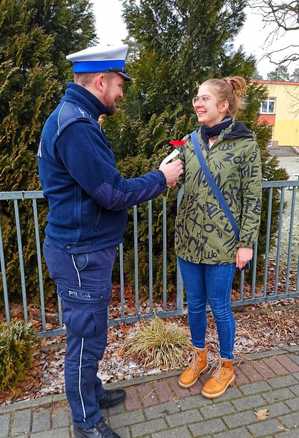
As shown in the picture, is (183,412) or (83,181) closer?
(83,181)

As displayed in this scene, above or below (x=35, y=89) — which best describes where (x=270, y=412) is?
below

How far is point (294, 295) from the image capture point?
3.97m

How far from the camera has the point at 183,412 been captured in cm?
249

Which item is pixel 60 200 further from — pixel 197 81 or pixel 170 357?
pixel 197 81

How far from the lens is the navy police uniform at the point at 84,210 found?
1.77 m

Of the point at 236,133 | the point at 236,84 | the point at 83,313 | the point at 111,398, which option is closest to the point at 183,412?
the point at 111,398

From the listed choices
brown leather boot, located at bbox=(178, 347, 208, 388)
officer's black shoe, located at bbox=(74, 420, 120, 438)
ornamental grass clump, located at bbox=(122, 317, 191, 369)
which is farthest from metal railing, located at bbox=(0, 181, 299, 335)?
officer's black shoe, located at bbox=(74, 420, 120, 438)

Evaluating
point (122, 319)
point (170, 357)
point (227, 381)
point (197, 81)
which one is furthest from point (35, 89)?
point (227, 381)

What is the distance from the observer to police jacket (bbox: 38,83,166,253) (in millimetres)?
1753

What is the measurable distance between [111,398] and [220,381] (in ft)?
2.40

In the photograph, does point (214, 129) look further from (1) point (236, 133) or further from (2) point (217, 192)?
(2) point (217, 192)

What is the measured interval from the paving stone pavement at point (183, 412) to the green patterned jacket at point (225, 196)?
3.11 feet

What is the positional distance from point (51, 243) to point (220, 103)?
127 cm

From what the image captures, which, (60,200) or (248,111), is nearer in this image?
(60,200)
